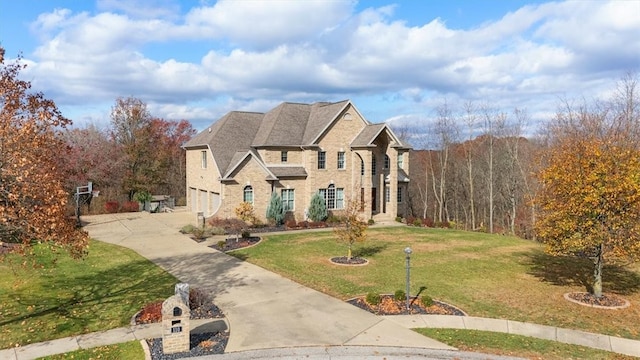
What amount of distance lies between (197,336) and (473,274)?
1249cm

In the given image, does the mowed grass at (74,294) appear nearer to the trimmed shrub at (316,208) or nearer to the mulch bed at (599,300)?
the trimmed shrub at (316,208)

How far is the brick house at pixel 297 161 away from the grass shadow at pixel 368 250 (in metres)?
9.04

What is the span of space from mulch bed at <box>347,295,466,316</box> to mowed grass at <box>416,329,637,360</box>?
1.42 metres

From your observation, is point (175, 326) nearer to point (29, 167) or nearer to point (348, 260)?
point (29, 167)

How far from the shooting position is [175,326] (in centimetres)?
1052

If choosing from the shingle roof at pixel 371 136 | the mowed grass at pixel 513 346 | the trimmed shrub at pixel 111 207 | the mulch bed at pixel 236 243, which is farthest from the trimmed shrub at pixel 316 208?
the mowed grass at pixel 513 346

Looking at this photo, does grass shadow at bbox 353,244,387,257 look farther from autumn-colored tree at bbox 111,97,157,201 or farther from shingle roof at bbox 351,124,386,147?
autumn-colored tree at bbox 111,97,157,201

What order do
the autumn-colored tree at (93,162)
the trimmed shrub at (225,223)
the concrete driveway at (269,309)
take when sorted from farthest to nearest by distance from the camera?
the autumn-colored tree at (93,162), the trimmed shrub at (225,223), the concrete driveway at (269,309)

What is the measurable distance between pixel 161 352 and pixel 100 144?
39.6m

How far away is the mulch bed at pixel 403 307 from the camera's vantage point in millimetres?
13469

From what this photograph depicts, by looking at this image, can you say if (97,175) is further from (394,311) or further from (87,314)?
(394,311)

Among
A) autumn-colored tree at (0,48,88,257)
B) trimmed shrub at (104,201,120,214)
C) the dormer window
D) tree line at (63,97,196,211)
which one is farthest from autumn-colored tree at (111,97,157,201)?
autumn-colored tree at (0,48,88,257)

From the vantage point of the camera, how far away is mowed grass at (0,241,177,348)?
11891 mm

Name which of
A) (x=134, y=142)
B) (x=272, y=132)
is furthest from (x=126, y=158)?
(x=272, y=132)
